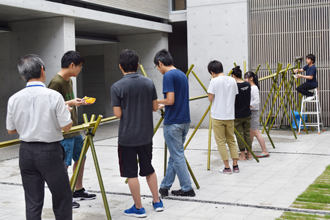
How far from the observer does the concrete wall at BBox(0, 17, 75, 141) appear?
9.87 metres

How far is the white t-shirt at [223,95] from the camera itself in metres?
6.04

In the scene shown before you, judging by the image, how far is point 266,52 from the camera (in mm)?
12281

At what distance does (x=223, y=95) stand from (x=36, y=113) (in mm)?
3484

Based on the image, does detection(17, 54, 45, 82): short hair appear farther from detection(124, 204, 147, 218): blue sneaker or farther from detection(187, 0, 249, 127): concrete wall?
detection(187, 0, 249, 127): concrete wall

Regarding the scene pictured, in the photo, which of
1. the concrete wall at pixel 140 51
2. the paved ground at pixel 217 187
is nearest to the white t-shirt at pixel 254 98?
the paved ground at pixel 217 187

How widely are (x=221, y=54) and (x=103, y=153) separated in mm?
5657

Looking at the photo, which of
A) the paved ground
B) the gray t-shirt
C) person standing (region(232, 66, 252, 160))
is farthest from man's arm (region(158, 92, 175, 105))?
person standing (region(232, 66, 252, 160))

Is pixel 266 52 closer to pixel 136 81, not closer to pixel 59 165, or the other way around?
pixel 136 81

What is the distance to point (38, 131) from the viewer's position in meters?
3.15

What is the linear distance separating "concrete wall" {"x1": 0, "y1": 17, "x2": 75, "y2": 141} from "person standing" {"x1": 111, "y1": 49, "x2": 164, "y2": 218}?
19.8ft

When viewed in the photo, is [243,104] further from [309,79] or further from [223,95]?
[309,79]

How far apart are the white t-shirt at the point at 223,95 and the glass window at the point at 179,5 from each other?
27.8ft

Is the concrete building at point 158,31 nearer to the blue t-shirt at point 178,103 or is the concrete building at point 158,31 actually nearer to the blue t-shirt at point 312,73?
the blue t-shirt at point 312,73

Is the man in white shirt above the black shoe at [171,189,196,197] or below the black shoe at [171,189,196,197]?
above
